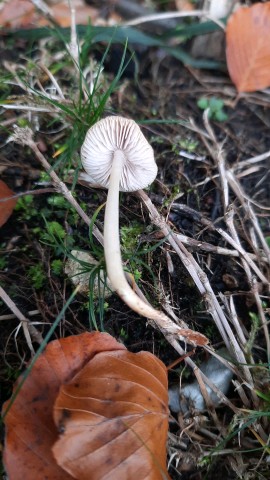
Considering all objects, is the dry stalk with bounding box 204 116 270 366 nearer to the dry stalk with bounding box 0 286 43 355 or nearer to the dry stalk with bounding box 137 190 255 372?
the dry stalk with bounding box 137 190 255 372

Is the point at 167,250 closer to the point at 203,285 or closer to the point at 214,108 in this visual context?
the point at 203,285

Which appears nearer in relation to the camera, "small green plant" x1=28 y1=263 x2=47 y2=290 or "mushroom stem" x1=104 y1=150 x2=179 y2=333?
"mushroom stem" x1=104 y1=150 x2=179 y2=333

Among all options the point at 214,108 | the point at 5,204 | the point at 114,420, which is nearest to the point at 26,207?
the point at 5,204

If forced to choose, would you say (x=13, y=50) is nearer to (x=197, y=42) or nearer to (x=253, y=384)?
(x=197, y=42)

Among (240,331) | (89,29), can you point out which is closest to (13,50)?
(89,29)

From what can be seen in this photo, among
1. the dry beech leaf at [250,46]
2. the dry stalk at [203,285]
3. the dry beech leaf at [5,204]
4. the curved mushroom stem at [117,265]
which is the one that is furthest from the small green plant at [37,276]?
the dry beech leaf at [250,46]

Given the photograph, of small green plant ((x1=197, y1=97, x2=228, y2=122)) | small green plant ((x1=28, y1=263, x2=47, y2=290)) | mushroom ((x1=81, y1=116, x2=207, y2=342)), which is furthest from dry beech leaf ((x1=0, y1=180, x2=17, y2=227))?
small green plant ((x1=197, y1=97, x2=228, y2=122))
